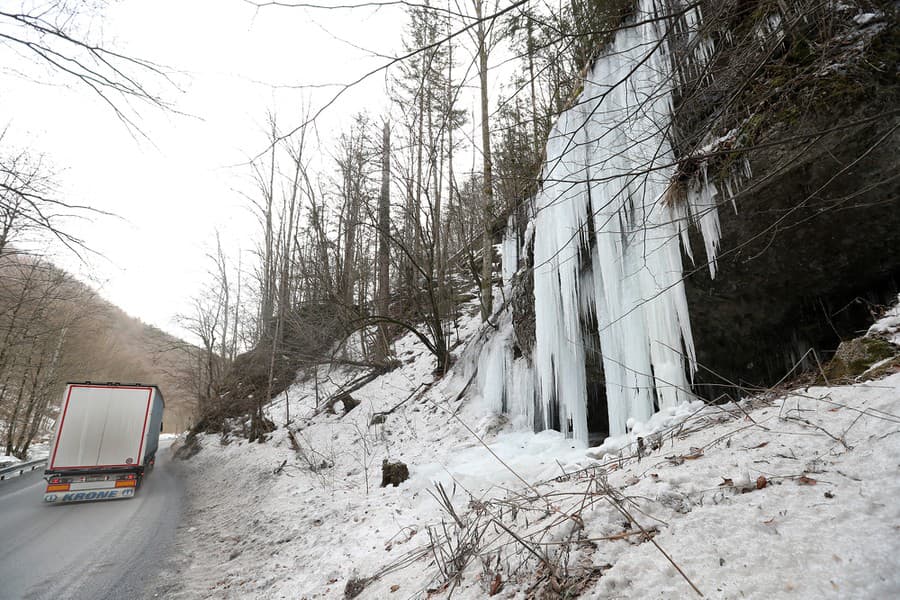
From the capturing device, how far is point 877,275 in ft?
9.84

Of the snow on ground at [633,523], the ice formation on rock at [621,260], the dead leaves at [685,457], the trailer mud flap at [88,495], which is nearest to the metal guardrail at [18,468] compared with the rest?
the trailer mud flap at [88,495]

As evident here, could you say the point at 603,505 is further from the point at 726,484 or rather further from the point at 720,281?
the point at 720,281

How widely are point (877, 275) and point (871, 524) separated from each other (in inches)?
120

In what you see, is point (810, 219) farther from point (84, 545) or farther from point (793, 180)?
point (84, 545)

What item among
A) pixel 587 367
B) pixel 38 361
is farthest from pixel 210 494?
pixel 38 361

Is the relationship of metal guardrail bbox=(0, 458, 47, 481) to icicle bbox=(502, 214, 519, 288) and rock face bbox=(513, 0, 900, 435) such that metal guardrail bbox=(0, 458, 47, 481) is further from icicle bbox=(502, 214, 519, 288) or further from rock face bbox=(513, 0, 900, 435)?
rock face bbox=(513, 0, 900, 435)

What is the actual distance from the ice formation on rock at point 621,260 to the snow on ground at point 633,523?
1.57ft

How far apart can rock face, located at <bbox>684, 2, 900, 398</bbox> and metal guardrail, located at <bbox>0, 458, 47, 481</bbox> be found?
1561 cm

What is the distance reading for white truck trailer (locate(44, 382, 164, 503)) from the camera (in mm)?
7074

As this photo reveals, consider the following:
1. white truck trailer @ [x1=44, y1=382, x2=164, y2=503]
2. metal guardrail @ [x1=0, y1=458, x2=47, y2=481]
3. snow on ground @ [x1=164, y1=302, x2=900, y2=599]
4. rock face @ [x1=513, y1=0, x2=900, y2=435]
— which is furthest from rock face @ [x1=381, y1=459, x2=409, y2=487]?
metal guardrail @ [x1=0, y1=458, x2=47, y2=481]

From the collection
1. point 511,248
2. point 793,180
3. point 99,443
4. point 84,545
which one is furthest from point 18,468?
point 793,180

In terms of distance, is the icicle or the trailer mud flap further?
the trailer mud flap

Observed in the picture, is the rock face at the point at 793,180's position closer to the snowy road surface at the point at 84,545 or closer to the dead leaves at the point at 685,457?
the dead leaves at the point at 685,457

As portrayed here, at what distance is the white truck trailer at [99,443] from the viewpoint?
7.07 meters
